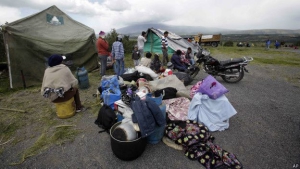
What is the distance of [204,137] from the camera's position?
2570mm

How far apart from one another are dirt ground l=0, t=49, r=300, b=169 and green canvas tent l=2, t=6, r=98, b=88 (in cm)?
147

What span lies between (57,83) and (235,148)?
3.49m

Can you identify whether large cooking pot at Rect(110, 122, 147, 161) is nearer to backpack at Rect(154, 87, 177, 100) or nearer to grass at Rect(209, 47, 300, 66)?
backpack at Rect(154, 87, 177, 100)

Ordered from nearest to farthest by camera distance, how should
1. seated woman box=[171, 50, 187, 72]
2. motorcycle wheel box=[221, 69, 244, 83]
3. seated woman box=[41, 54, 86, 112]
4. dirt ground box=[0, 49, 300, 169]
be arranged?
dirt ground box=[0, 49, 300, 169] < seated woman box=[41, 54, 86, 112] < motorcycle wheel box=[221, 69, 244, 83] < seated woman box=[171, 50, 187, 72]

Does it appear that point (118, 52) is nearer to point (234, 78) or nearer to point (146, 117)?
point (146, 117)

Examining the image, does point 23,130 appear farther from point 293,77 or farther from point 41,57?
point 293,77

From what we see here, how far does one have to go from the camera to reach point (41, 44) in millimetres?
5711

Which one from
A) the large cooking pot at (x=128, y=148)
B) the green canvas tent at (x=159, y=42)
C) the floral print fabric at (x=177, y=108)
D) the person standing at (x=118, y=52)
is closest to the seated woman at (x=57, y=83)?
the large cooking pot at (x=128, y=148)

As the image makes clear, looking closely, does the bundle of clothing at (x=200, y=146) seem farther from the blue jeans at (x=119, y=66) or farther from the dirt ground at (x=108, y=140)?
the blue jeans at (x=119, y=66)

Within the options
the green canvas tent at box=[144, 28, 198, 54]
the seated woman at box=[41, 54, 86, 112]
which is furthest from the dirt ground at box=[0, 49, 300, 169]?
the green canvas tent at box=[144, 28, 198, 54]

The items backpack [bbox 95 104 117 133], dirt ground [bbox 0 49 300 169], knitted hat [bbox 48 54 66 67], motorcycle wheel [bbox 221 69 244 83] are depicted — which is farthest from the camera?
motorcycle wheel [bbox 221 69 244 83]

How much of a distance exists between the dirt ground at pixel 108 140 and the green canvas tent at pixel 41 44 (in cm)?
147

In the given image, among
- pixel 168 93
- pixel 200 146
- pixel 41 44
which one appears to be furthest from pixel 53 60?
pixel 41 44

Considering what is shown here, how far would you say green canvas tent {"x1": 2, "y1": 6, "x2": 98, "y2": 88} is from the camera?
16.9 feet
